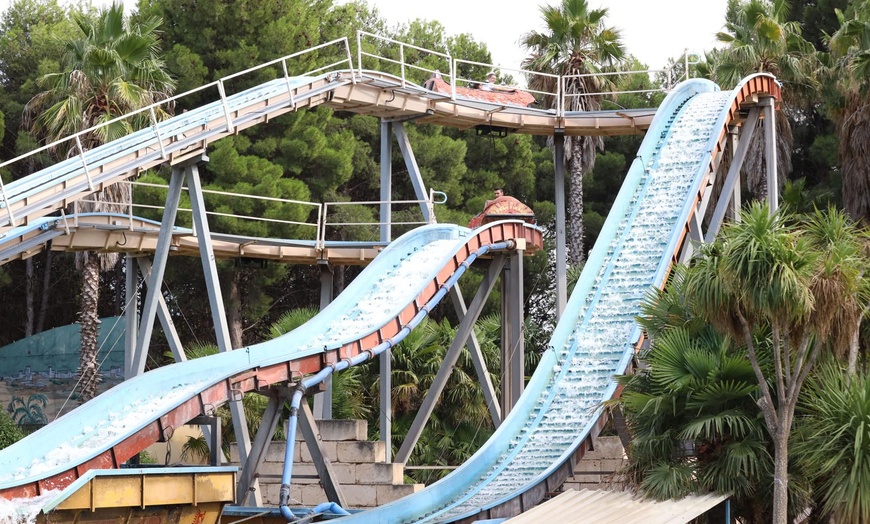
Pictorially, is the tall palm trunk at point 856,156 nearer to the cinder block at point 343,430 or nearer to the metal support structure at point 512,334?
the metal support structure at point 512,334

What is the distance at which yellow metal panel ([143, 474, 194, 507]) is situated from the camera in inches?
547

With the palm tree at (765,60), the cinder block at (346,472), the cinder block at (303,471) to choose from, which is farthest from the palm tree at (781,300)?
the palm tree at (765,60)

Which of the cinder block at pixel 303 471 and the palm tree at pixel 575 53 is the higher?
the palm tree at pixel 575 53

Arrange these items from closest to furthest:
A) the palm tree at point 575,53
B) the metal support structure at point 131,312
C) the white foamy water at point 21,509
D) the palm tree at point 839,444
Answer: the white foamy water at point 21,509 → the palm tree at point 839,444 → the metal support structure at point 131,312 → the palm tree at point 575,53

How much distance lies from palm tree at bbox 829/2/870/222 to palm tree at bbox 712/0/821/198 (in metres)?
1.99

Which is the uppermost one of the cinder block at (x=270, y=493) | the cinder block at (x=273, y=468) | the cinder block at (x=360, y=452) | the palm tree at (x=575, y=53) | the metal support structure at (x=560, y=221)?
the palm tree at (x=575, y=53)

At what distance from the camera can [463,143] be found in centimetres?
4259

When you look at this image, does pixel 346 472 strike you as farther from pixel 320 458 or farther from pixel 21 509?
pixel 21 509

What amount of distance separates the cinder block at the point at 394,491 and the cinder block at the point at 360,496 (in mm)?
90

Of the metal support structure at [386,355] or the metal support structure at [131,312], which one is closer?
the metal support structure at [131,312]

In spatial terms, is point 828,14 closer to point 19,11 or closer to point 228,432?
point 228,432

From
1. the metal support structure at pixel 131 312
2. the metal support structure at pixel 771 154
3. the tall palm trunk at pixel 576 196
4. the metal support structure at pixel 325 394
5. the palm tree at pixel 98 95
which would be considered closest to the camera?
the metal support structure at pixel 131 312

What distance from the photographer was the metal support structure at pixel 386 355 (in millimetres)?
23766

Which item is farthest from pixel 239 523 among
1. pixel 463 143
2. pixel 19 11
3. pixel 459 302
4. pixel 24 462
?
pixel 19 11
